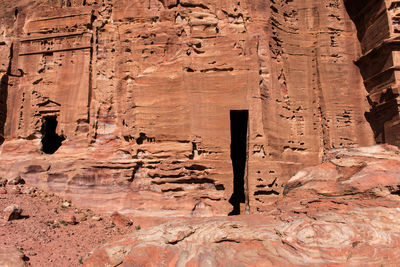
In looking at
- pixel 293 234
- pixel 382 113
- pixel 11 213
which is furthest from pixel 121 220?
pixel 382 113

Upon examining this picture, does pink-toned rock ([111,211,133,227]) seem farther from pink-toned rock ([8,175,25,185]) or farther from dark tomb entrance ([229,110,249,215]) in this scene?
dark tomb entrance ([229,110,249,215])

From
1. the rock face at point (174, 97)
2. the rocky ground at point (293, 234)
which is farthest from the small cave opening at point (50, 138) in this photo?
the rocky ground at point (293, 234)

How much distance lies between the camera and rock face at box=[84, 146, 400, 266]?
4.41 m

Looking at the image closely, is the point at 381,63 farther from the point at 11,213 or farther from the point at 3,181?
the point at 3,181

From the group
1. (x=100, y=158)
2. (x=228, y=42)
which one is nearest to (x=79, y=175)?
(x=100, y=158)

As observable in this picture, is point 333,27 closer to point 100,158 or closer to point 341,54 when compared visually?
point 341,54

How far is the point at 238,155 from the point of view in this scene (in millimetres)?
12984

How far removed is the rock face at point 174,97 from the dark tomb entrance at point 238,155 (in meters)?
0.07

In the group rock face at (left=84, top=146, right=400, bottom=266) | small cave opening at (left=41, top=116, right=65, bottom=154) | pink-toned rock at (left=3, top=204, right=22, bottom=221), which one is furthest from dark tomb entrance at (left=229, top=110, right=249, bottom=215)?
small cave opening at (left=41, top=116, right=65, bottom=154)

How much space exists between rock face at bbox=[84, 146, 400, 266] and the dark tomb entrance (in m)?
5.48

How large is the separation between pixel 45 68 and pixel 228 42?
6643 mm

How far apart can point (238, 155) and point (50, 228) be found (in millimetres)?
7425

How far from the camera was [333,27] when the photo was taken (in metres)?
11.8

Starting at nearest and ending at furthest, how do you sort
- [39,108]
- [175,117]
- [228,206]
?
[228,206]
[175,117]
[39,108]
